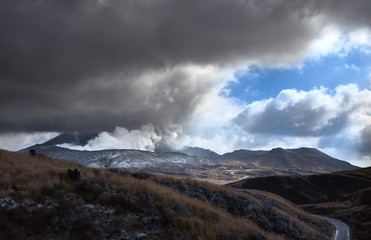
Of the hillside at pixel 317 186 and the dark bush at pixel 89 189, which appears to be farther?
the hillside at pixel 317 186

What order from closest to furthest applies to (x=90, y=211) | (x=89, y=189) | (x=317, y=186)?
1. (x=90, y=211)
2. (x=89, y=189)
3. (x=317, y=186)

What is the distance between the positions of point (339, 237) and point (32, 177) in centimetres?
3811

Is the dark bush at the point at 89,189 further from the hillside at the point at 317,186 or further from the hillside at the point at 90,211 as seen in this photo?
the hillside at the point at 317,186

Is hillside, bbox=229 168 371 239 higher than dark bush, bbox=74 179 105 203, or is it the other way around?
dark bush, bbox=74 179 105 203

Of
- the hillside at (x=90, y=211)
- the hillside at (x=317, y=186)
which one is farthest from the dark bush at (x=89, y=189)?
the hillside at (x=317, y=186)

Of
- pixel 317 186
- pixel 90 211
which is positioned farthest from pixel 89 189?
pixel 317 186

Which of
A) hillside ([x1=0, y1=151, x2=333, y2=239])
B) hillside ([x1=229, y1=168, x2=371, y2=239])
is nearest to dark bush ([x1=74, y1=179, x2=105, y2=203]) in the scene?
hillside ([x1=0, y1=151, x2=333, y2=239])

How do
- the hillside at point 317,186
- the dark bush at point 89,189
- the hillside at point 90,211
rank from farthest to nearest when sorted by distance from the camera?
the hillside at point 317,186 → the dark bush at point 89,189 → the hillside at point 90,211

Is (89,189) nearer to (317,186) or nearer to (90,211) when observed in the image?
(90,211)

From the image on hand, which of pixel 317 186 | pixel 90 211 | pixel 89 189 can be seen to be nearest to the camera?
pixel 90 211

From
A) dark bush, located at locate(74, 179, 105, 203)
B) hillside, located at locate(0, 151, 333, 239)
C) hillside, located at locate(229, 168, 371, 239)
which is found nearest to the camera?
hillside, located at locate(0, 151, 333, 239)

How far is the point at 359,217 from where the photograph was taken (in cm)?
5322

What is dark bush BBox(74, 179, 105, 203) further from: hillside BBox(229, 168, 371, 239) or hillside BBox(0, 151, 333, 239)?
hillside BBox(229, 168, 371, 239)

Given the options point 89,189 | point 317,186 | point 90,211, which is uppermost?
point 89,189
